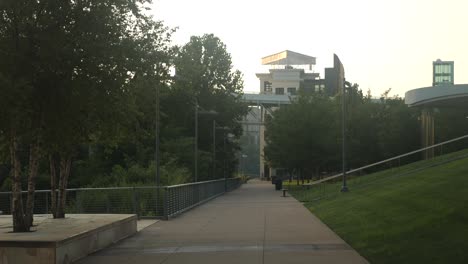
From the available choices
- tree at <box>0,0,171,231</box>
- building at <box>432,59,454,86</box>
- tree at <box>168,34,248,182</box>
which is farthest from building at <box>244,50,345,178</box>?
tree at <box>0,0,171,231</box>

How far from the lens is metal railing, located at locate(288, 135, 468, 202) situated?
113 feet

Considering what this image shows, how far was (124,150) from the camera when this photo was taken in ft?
141

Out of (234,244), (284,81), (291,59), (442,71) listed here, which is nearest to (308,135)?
(234,244)

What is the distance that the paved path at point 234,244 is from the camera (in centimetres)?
1247

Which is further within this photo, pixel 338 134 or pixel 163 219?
pixel 338 134

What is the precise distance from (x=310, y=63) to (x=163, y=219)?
146 m

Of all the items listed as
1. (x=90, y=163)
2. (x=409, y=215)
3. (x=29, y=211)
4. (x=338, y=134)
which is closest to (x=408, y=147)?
(x=338, y=134)

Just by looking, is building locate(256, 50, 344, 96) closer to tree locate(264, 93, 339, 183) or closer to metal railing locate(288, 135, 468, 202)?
tree locate(264, 93, 339, 183)

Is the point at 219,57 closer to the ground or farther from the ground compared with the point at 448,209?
farther from the ground

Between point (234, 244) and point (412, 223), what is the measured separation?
4.00m

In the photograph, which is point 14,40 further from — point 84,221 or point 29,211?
point 84,221

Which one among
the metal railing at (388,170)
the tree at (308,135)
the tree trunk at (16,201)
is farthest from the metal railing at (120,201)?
the tree at (308,135)

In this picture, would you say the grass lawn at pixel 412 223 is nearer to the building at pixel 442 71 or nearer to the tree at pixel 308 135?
the tree at pixel 308 135

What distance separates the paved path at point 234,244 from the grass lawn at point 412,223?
0.52 meters
